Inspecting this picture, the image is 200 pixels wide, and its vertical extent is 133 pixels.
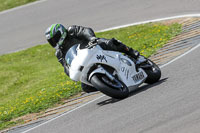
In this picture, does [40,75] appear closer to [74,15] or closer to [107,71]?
[74,15]

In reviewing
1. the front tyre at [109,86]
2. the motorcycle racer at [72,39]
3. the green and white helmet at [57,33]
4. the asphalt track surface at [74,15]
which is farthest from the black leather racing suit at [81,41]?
the asphalt track surface at [74,15]

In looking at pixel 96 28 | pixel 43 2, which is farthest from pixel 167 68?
pixel 43 2

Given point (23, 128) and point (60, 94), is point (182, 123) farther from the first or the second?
point (60, 94)

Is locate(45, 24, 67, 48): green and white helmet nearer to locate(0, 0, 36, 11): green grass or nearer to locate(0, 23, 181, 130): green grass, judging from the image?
locate(0, 23, 181, 130): green grass

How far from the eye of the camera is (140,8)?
51.8 feet

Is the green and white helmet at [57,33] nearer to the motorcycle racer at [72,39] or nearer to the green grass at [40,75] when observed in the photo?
the motorcycle racer at [72,39]

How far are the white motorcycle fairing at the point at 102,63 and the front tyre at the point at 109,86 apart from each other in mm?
99

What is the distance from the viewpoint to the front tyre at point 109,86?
7.86 m

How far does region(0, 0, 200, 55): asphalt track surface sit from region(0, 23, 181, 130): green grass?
81cm

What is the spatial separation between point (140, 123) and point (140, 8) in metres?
9.72

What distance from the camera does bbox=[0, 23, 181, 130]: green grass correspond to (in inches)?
412

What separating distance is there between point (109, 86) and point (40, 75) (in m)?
5.94

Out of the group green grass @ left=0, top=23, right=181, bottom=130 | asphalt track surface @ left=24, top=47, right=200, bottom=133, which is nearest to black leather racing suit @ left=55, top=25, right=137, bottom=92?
asphalt track surface @ left=24, top=47, right=200, bottom=133

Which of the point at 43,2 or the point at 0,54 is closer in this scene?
the point at 0,54
